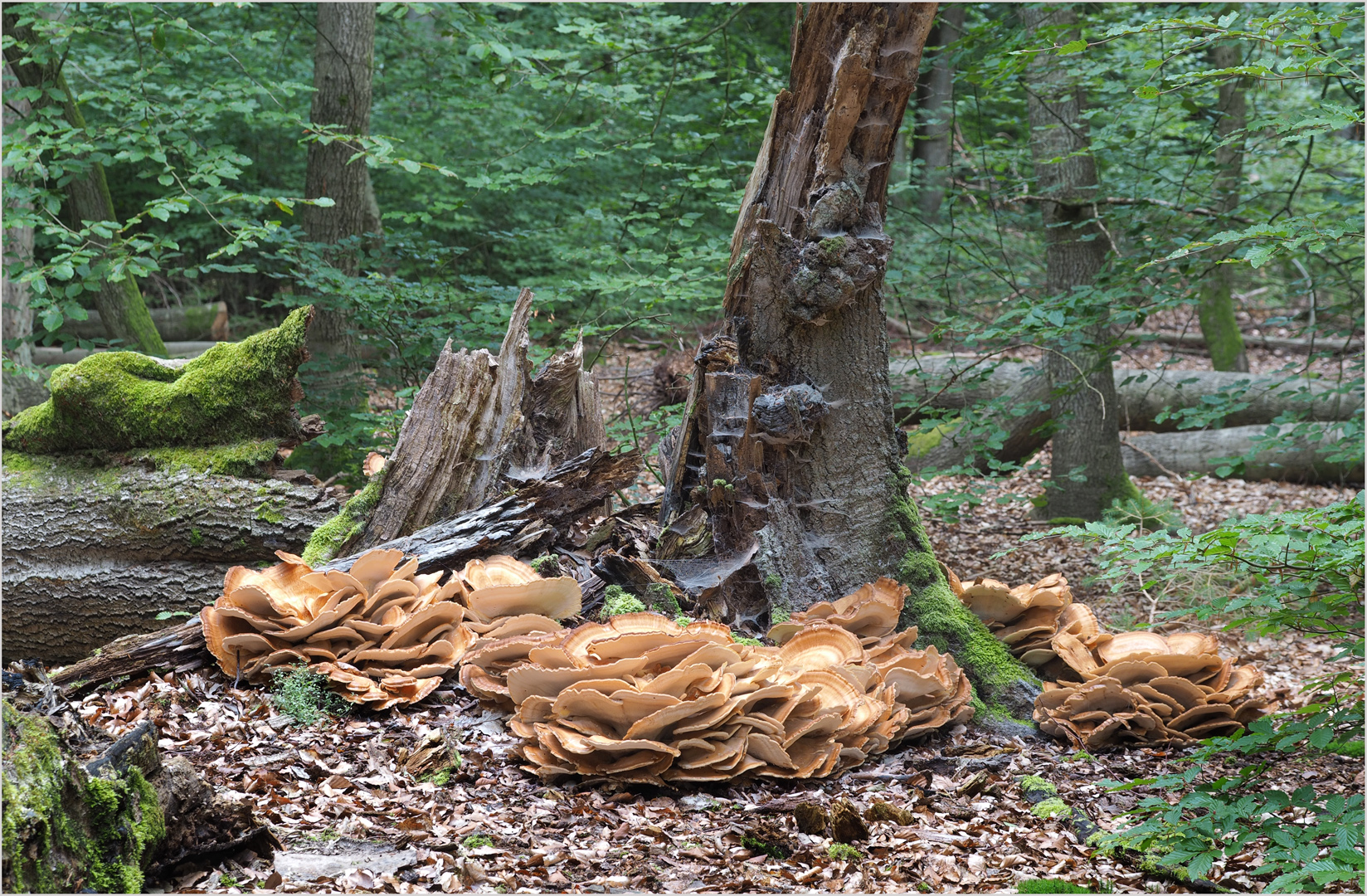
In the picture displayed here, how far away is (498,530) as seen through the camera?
4.70m

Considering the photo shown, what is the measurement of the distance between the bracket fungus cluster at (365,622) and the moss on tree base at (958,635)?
1848 mm

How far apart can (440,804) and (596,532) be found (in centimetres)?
219

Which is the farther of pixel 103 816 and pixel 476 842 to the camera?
pixel 476 842

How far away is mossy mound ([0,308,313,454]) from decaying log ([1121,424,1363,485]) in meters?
9.45

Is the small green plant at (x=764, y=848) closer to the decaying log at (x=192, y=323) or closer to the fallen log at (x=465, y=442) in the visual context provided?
the fallen log at (x=465, y=442)

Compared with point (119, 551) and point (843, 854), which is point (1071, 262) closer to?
point (843, 854)

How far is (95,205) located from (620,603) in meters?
8.06

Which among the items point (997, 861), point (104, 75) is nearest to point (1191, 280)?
point (997, 861)

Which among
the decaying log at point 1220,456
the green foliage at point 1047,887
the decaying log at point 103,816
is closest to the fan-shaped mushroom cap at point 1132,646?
the green foliage at point 1047,887

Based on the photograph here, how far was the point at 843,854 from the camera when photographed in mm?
2830

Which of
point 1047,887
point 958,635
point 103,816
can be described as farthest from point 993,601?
point 103,816

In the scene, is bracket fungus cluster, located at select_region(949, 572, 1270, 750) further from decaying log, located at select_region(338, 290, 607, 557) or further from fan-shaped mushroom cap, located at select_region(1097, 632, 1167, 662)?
decaying log, located at select_region(338, 290, 607, 557)

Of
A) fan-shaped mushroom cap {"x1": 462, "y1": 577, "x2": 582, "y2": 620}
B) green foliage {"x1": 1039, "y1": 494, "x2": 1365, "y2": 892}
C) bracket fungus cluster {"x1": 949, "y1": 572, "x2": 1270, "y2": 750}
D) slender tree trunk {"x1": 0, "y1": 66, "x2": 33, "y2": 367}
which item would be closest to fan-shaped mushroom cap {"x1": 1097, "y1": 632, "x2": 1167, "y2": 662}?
bracket fungus cluster {"x1": 949, "y1": 572, "x2": 1270, "y2": 750}

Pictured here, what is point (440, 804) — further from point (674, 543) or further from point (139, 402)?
point (139, 402)
